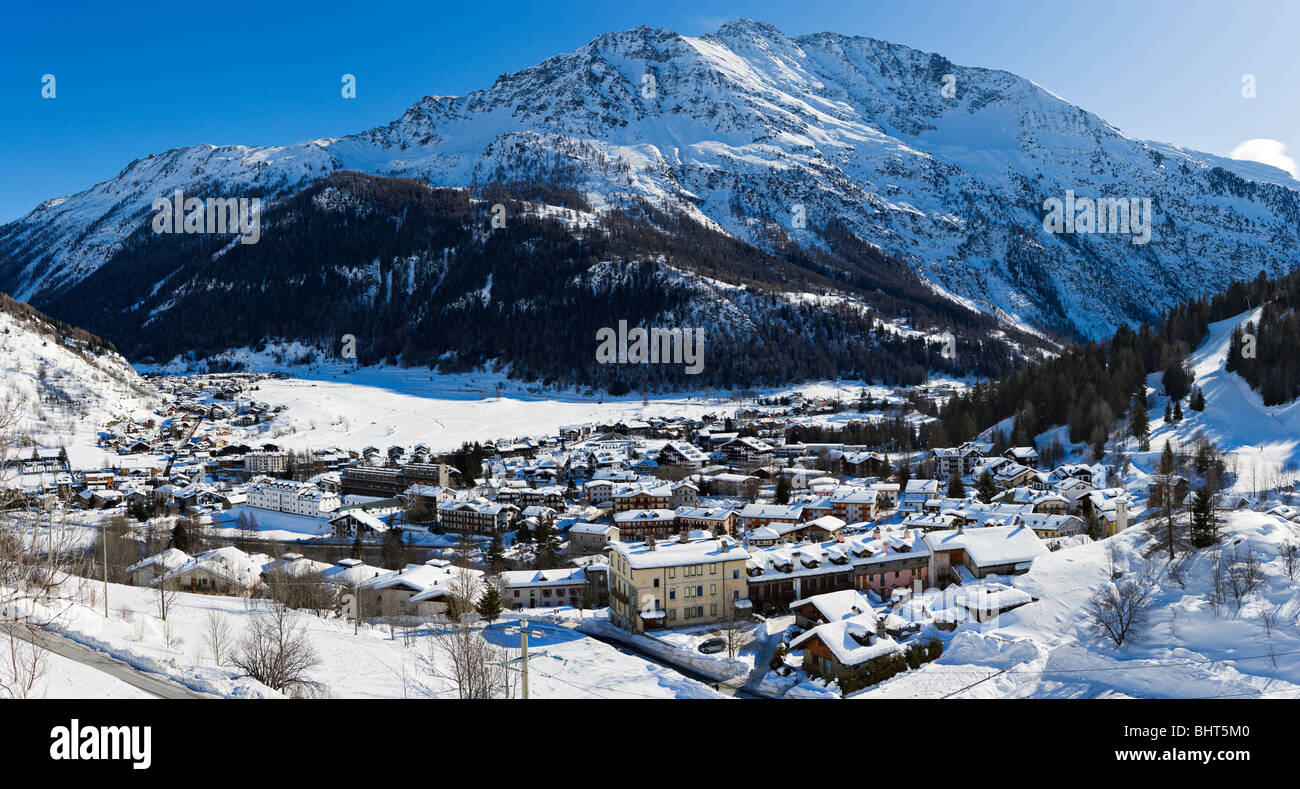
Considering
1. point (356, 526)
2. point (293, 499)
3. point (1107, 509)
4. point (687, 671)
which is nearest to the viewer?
point (687, 671)

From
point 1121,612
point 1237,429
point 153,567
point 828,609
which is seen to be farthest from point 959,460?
point 153,567

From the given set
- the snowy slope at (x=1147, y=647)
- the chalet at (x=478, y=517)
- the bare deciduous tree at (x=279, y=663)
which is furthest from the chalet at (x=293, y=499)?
the snowy slope at (x=1147, y=647)

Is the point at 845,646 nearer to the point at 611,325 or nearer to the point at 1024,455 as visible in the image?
the point at 1024,455

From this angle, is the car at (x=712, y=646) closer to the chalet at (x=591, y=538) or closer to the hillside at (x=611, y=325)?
the chalet at (x=591, y=538)

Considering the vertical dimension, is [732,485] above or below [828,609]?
below

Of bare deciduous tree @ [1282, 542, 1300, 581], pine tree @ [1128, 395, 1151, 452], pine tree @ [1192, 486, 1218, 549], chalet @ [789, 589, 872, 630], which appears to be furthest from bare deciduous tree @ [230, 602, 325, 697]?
pine tree @ [1128, 395, 1151, 452]

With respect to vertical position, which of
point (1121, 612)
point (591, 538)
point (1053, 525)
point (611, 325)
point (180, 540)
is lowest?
point (591, 538)

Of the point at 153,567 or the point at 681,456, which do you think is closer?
the point at 153,567
